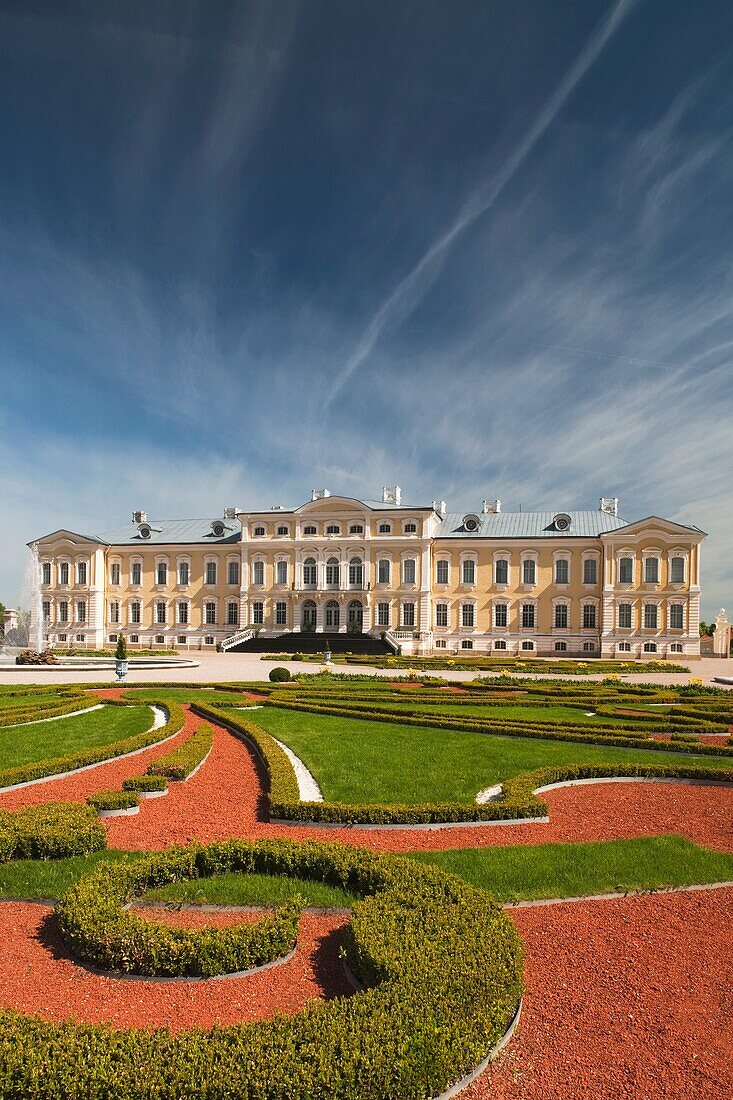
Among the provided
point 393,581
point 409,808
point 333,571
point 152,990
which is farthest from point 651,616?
point 152,990

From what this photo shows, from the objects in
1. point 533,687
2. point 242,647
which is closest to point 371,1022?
point 533,687

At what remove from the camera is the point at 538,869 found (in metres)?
7.07

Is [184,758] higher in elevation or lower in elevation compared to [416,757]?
higher

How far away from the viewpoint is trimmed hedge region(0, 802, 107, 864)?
7.39 metres

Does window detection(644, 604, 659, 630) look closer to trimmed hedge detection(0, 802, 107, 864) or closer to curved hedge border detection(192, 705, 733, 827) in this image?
curved hedge border detection(192, 705, 733, 827)

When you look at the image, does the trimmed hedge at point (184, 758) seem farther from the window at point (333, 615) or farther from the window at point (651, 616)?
the window at point (651, 616)

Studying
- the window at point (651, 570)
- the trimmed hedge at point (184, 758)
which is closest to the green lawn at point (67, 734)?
the trimmed hedge at point (184, 758)

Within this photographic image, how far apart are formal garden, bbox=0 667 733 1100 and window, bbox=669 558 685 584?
116 ft

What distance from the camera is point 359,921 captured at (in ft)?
17.6

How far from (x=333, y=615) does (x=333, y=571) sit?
3.42 metres

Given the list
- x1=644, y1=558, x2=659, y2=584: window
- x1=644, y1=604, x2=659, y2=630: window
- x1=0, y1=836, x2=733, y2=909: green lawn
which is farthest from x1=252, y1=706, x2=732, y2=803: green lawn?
x1=644, y1=558, x2=659, y2=584: window

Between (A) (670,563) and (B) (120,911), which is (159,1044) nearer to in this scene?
(B) (120,911)

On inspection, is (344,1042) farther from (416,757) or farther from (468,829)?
(416,757)

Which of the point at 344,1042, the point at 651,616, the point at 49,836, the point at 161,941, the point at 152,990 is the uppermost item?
the point at 344,1042
